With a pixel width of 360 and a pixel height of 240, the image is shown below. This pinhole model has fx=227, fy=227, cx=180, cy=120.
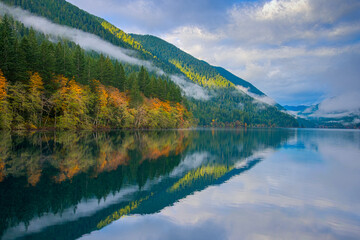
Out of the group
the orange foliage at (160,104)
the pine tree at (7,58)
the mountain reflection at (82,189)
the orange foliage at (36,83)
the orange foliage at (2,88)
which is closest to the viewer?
the mountain reflection at (82,189)

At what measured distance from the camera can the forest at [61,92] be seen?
4656cm

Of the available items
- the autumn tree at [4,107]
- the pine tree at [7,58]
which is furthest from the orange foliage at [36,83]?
the autumn tree at [4,107]

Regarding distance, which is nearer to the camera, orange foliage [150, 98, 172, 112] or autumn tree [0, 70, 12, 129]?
autumn tree [0, 70, 12, 129]

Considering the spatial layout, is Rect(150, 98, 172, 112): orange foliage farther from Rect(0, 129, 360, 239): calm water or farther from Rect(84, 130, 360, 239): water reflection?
Rect(84, 130, 360, 239): water reflection

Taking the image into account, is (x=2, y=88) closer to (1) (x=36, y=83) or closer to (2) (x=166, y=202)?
(1) (x=36, y=83)

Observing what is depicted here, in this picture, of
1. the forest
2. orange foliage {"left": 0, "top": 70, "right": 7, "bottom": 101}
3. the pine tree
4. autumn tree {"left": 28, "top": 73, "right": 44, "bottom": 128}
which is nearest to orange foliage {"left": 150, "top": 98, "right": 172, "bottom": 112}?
the forest

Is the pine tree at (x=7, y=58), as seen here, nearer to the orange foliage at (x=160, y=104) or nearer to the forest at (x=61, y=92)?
the forest at (x=61, y=92)

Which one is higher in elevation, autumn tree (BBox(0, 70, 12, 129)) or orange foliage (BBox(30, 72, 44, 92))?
orange foliage (BBox(30, 72, 44, 92))

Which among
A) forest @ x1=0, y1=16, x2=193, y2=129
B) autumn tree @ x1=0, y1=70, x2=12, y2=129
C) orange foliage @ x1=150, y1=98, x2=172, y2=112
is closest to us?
autumn tree @ x1=0, y1=70, x2=12, y2=129

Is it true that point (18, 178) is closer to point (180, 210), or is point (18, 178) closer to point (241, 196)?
point (180, 210)

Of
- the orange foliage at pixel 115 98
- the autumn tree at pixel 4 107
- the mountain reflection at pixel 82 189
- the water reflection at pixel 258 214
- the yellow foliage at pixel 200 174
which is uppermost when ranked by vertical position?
the orange foliage at pixel 115 98

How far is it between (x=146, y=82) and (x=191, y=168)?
270 ft

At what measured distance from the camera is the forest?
153 ft

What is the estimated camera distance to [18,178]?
1244 centimetres
